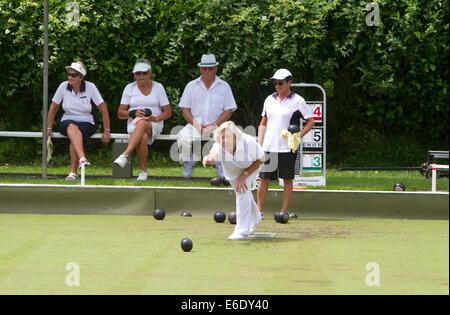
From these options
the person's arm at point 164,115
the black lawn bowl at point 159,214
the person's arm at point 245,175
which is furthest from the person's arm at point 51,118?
the person's arm at point 245,175

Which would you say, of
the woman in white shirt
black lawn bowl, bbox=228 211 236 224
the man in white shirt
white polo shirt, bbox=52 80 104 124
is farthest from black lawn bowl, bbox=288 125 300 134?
white polo shirt, bbox=52 80 104 124

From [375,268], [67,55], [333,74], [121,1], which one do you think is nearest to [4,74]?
[67,55]

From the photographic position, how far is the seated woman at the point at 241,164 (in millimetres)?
6547

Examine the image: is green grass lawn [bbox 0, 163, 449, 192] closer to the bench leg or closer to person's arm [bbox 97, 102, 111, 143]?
the bench leg

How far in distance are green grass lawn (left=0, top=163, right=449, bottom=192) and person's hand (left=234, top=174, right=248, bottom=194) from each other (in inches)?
79.4

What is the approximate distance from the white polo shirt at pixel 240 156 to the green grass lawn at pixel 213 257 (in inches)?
20.8

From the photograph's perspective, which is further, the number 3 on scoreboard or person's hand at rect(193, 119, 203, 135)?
person's hand at rect(193, 119, 203, 135)

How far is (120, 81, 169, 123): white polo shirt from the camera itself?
9.45m

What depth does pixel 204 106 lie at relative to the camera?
30.6ft

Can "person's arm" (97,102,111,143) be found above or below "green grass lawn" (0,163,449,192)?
above

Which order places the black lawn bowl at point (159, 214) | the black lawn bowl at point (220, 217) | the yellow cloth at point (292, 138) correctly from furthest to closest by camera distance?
the black lawn bowl at point (159, 214), the black lawn bowl at point (220, 217), the yellow cloth at point (292, 138)

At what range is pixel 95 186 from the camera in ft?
27.7

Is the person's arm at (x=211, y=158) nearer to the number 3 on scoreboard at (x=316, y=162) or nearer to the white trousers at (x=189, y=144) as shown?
the number 3 on scoreboard at (x=316, y=162)

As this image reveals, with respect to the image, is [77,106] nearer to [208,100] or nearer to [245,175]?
[208,100]
